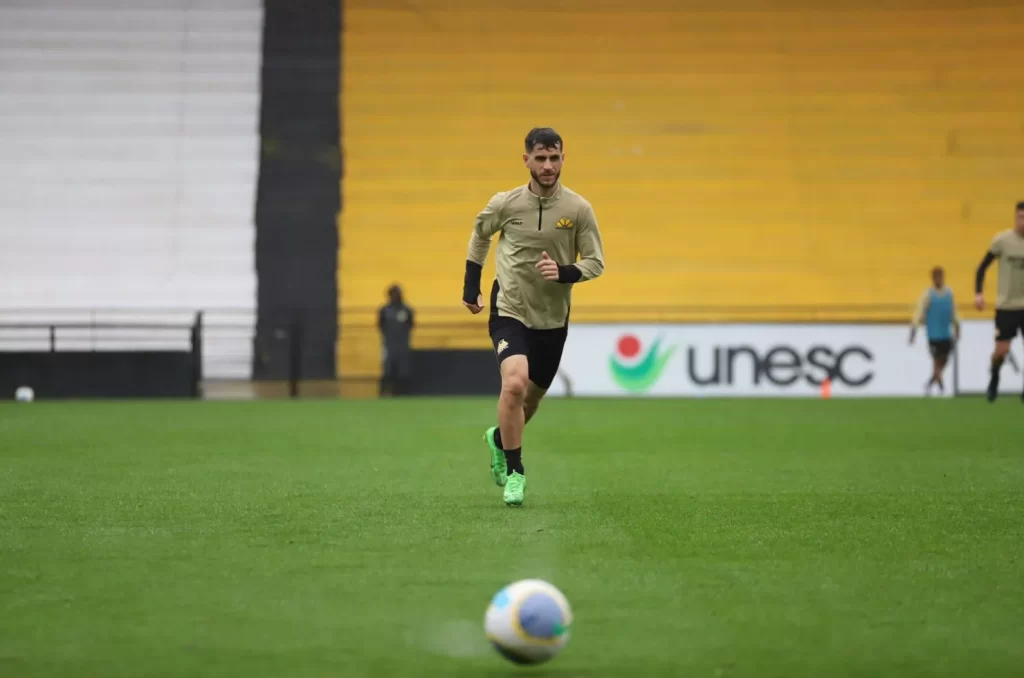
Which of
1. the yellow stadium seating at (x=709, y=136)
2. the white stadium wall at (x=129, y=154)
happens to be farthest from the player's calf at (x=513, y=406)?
the white stadium wall at (x=129, y=154)

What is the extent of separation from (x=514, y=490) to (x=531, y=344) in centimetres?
88

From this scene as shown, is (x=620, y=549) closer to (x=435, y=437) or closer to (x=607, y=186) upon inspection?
(x=435, y=437)

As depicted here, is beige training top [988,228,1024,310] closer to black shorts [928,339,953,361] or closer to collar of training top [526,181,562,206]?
black shorts [928,339,953,361]

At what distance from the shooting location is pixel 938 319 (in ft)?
74.5

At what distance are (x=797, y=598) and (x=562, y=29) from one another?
22.0 m

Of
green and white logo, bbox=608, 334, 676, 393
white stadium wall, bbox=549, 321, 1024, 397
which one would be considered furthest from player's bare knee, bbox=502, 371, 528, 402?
green and white logo, bbox=608, 334, 676, 393

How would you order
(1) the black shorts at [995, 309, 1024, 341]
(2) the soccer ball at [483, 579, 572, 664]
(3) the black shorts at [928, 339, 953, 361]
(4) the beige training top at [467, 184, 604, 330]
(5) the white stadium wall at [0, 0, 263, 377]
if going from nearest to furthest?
(2) the soccer ball at [483, 579, 572, 664] → (4) the beige training top at [467, 184, 604, 330] → (1) the black shorts at [995, 309, 1024, 341] → (3) the black shorts at [928, 339, 953, 361] → (5) the white stadium wall at [0, 0, 263, 377]

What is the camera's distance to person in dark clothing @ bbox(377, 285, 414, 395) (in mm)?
23484

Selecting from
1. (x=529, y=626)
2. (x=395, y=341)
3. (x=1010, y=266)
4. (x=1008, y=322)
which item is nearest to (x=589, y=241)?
(x=529, y=626)

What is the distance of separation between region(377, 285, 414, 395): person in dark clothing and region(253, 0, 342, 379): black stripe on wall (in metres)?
1.13

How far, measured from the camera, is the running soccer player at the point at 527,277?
26.3 feet

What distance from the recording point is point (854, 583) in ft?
17.4

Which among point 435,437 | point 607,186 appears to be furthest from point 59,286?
point 435,437

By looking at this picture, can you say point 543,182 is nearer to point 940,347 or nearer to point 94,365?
point 940,347
